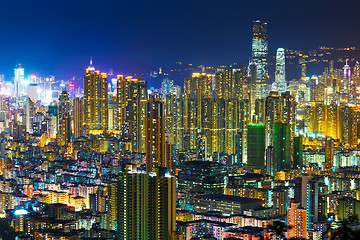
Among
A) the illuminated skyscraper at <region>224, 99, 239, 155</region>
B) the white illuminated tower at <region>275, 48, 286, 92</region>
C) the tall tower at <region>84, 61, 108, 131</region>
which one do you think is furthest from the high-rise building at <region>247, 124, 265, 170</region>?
the tall tower at <region>84, 61, 108, 131</region>

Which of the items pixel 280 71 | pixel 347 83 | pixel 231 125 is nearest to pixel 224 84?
pixel 280 71

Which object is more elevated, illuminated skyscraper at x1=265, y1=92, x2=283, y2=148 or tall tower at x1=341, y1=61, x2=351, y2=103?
tall tower at x1=341, y1=61, x2=351, y2=103

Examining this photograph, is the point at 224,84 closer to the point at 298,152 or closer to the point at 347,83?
the point at 347,83

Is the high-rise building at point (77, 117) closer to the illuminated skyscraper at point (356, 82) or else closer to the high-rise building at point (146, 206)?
the illuminated skyscraper at point (356, 82)

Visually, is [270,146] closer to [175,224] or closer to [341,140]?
[341,140]

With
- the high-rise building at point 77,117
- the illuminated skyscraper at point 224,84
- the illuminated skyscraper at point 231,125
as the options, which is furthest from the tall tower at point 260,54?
the high-rise building at point 77,117

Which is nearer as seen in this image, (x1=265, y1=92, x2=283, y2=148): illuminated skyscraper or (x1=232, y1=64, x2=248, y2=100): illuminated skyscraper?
Answer: (x1=265, y1=92, x2=283, y2=148): illuminated skyscraper

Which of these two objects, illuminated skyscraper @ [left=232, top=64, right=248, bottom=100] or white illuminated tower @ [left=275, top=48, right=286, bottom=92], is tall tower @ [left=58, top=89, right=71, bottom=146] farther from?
white illuminated tower @ [left=275, top=48, right=286, bottom=92]
